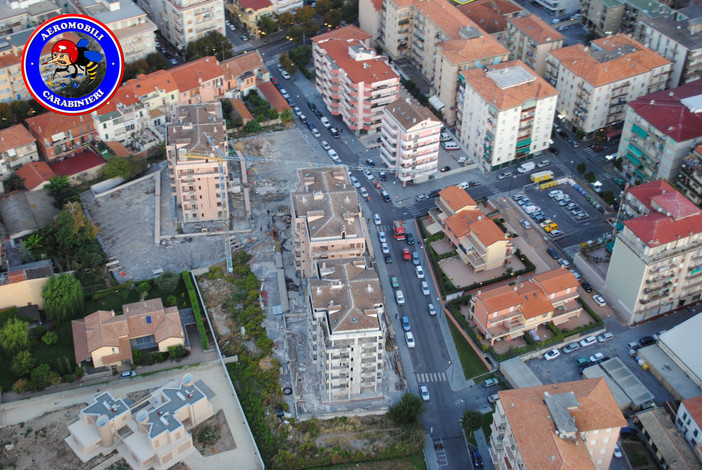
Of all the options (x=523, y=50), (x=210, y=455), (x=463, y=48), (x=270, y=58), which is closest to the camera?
(x=210, y=455)

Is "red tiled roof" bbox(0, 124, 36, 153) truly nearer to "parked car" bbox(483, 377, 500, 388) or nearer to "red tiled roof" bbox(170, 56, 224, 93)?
"red tiled roof" bbox(170, 56, 224, 93)

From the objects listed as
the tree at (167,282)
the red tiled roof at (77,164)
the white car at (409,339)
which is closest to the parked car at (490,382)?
the white car at (409,339)

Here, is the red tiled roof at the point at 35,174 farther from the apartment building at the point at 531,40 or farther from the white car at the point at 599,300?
the apartment building at the point at 531,40

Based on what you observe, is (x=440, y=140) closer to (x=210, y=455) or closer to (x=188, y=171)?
(x=188, y=171)

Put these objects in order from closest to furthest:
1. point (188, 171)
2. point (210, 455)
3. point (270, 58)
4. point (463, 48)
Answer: point (210, 455) < point (188, 171) < point (463, 48) < point (270, 58)

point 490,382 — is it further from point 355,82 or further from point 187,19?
point 187,19

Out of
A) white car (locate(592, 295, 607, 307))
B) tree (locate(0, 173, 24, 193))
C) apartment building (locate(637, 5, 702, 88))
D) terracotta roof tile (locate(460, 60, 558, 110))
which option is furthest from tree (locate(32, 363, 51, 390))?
apartment building (locate(637, 5, 702, 88))

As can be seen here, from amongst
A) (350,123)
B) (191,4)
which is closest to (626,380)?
(350,123)
